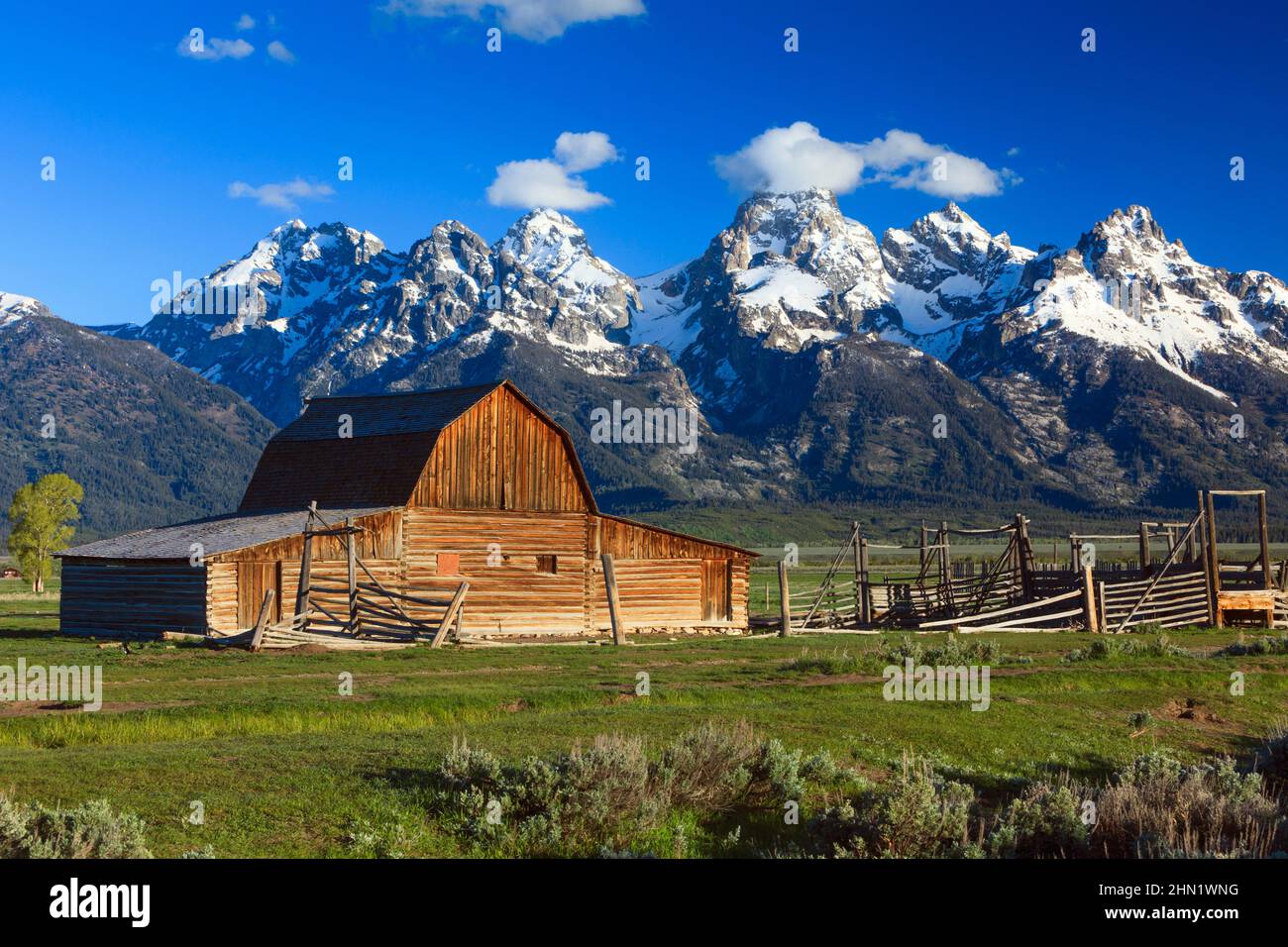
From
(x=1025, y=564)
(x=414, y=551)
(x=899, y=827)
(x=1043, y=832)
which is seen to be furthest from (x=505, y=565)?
(x=1043, y=832)

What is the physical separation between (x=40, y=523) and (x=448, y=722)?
188ft

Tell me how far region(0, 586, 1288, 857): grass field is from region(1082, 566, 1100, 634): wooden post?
25.0ft

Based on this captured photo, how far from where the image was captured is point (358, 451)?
43688mm

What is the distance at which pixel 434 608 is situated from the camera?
1478 inches

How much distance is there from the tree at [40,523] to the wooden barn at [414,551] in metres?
28.5

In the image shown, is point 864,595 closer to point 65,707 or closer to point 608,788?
Result: point 65,707

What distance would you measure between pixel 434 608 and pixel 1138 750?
77.3 ft

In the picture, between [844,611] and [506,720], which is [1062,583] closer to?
[844,611]

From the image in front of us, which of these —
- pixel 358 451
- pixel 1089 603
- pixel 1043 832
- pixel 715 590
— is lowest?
pixel 1043 832

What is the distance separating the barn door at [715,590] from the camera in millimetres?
44906

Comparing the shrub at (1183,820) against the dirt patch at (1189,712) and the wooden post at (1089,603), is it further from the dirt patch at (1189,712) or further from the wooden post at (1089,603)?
the wooden post at (1089,603)

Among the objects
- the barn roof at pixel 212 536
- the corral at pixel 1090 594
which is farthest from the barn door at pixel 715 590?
the barn roof at pixel 212 536

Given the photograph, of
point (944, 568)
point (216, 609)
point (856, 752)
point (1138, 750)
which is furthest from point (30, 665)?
point (944, 568)

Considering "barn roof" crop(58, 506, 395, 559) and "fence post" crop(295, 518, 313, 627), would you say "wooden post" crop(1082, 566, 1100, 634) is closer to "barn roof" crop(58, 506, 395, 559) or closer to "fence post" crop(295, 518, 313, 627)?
"barn roof" crop(58, 506, 395, 559)
